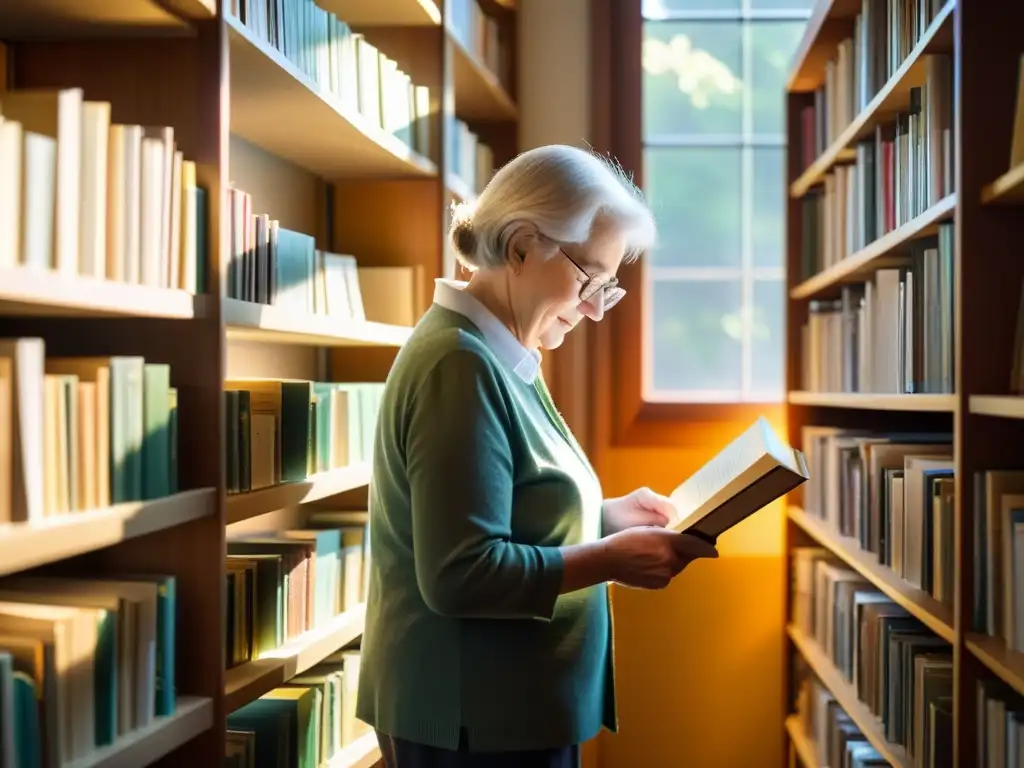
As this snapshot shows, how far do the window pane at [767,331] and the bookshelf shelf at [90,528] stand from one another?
100 inches

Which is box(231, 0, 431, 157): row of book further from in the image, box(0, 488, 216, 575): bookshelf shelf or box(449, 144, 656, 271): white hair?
box(0, 488, 216, 575): bookshelf shelf

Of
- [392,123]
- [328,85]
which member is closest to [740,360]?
[392,123]

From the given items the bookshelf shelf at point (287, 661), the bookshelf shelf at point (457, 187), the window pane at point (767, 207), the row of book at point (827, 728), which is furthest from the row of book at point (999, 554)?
the window pane at point (767, 207)

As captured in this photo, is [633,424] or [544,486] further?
[633,424]

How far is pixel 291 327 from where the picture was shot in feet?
6.59

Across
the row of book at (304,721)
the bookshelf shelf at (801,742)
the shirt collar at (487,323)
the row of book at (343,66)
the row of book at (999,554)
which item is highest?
the row of book at (343,66)

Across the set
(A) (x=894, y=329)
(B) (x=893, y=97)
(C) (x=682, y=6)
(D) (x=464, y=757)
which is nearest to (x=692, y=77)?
(C) (x=682, y=6)

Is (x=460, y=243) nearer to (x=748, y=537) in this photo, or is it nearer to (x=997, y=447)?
(x=997, y=447)

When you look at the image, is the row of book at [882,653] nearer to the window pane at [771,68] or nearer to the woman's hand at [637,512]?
the woman's hand at [637,512]

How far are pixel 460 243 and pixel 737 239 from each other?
2.16m

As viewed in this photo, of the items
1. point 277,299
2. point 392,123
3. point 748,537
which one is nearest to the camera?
point 277,299

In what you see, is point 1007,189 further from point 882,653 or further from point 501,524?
point 882,653

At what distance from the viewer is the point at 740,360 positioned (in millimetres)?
3852

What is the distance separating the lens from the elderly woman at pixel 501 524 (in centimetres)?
154
